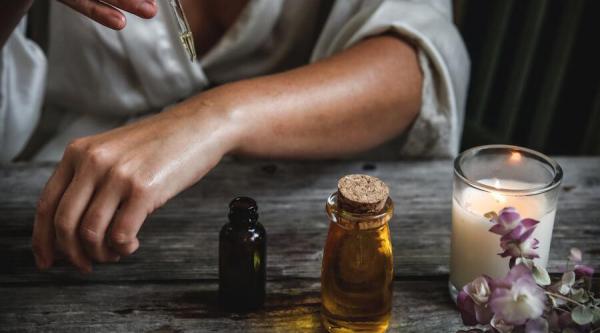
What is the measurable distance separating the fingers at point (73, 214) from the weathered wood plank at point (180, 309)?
0.05 meters

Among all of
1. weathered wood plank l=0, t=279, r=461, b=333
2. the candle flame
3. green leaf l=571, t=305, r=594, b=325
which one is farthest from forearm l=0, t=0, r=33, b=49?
green leaf l=571, t=305, r=594, b=325

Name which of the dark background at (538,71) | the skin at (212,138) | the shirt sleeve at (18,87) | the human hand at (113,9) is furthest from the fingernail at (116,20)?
the dark background at (538,71)

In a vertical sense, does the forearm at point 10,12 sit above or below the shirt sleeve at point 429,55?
above

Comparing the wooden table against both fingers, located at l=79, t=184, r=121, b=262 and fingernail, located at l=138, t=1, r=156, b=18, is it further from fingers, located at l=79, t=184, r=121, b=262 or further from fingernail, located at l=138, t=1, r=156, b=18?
fingernail, located at l=138, t=1, r=156, b=18

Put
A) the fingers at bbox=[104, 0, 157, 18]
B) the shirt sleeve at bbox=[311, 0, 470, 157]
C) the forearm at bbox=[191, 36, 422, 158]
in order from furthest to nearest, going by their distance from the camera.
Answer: the shirt sleeve at bbox=[311, 0, 470, 157], the forearm at bbox=[191, 36, 422, 158], the fingers at bbox=[104, 0, 157, 18]

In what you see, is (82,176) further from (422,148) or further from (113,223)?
(422,148)

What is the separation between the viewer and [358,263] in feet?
2.23

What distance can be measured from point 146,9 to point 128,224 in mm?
224

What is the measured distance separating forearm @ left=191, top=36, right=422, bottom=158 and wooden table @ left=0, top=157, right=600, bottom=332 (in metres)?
0.05

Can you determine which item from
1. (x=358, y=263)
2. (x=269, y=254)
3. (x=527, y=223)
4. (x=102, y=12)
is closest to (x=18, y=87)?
(x=102, y=12)

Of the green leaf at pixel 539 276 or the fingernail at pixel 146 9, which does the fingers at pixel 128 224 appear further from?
the green leaf at pixel 539 276

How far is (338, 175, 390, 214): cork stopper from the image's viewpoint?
638mm

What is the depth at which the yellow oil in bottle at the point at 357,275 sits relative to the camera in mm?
672

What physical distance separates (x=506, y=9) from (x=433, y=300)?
88 centimetres
